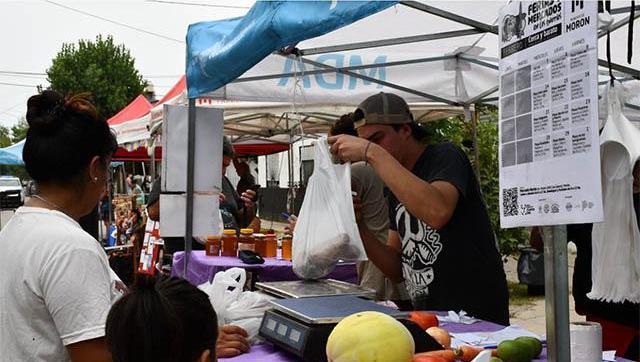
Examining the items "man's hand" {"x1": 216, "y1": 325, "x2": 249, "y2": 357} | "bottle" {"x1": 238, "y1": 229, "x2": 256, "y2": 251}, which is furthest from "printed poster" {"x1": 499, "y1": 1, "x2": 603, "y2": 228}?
"bottle" {"x1": 238, "y1": 229, "x2": 256, "y2": 251}

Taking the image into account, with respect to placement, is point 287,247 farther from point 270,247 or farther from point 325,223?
point 325,223

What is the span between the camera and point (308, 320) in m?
1.97

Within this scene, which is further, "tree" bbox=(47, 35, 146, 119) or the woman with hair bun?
"tree" bbox=(47, 35, 146, 119)

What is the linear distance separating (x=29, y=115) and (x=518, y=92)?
4.44 feet

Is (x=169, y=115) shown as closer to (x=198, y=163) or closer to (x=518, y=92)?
(x=198, y=163)

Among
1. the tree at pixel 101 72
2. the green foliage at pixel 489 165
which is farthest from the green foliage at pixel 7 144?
the green foliage at pixel 489 165

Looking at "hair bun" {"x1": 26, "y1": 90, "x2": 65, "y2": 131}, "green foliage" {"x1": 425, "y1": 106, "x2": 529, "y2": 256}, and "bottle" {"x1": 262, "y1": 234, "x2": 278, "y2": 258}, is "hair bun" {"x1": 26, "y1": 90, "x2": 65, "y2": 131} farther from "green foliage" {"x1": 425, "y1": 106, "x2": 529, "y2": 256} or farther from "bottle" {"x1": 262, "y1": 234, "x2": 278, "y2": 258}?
"green foliage" {"x1": 425, "y1": 106, "x2": 529, "y2": 256}

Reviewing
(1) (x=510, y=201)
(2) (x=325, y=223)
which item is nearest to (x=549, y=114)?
(1) (x=510, y=201)

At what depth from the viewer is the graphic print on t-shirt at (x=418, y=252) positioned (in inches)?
112

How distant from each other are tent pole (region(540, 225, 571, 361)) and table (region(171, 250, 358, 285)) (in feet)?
9.10

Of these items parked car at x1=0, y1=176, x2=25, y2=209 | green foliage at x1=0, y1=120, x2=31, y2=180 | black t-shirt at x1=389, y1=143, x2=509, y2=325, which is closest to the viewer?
black t-shirt at x1=389, y1=143, x2=509, y2=325

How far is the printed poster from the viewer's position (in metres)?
1.33

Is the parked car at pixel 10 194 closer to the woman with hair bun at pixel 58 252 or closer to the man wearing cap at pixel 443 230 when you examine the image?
the man wearing cap at pixel 443 230

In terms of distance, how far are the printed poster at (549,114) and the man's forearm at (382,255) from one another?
1554mm
